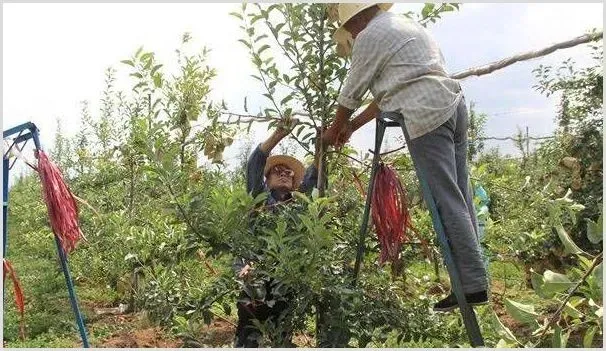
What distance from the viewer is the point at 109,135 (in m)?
6.84

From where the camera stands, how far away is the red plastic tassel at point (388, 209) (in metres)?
2.43

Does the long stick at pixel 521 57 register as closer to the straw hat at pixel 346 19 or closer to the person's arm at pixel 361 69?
the straw hat at pixel 346 19

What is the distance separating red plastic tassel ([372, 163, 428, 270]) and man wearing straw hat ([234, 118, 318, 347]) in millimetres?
431

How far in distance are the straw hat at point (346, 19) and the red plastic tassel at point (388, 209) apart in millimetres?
537

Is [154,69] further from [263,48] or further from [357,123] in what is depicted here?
[357,123]

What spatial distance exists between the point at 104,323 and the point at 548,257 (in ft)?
12.6

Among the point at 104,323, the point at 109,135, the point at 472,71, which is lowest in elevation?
the point at 104,323

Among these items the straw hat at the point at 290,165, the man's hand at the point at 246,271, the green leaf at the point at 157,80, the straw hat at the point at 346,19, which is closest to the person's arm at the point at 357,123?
the straw hat at the point at 346,19

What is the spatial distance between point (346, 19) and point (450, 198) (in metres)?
0.82

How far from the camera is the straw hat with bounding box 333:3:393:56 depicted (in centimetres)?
244

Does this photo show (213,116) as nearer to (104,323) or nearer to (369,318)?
(369,318)

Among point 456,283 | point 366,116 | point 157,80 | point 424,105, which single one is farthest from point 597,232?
point 157,80

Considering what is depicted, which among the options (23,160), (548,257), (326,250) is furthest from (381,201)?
(548,257)

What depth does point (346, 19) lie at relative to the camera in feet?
8.12
